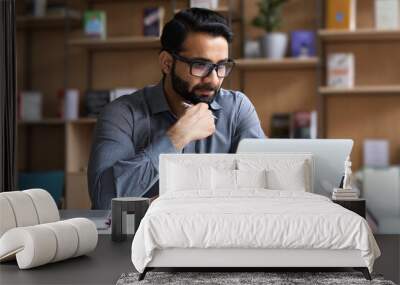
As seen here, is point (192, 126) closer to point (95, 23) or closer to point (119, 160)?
point (119, 160)

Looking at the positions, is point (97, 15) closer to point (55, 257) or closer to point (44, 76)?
point (44, 76)

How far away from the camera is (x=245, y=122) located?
5633mm


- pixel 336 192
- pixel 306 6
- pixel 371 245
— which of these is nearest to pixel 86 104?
pixel 306 6

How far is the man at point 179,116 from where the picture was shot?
5441 millimetres

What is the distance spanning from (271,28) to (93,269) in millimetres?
2673

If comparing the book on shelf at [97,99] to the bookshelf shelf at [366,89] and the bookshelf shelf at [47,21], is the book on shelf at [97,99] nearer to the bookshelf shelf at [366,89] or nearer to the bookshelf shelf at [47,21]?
the bookshelf shelf at [47,21]

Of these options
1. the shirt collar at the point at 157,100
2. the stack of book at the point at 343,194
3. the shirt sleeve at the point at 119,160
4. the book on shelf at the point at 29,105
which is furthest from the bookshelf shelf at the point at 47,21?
the stack of book at the point at 343,194

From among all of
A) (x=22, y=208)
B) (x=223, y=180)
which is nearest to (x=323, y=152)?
(x=223, y=180)

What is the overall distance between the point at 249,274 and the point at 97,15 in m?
3.08

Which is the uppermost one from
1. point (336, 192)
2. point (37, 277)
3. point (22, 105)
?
point (22, 105)

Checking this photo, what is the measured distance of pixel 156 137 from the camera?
215 inches

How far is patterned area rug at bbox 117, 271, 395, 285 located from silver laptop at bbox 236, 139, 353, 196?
848mm

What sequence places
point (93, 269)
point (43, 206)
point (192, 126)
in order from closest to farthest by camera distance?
point (93, 269)
point (43, 206)
point (192, 126)

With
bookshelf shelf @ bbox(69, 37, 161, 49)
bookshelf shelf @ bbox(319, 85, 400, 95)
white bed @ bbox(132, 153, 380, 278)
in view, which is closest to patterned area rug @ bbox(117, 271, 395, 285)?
white bed @ bbox(132, 153, 380, 278)
